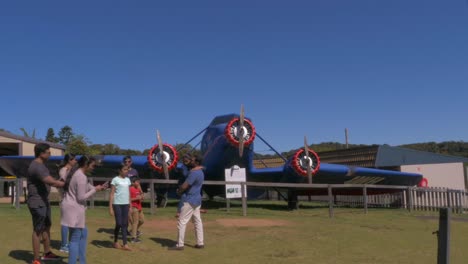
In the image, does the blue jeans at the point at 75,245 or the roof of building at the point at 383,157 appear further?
the roof of building at the point at 383,157

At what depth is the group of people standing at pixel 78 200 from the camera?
19.1 ft

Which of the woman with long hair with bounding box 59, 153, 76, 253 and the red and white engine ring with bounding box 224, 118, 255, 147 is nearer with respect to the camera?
the woman with long hair with bounding box 59, 153, 76, 253

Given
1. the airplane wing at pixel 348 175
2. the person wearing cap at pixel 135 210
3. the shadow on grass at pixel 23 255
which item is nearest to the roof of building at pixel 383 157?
the airplane wing at pixel 348 175

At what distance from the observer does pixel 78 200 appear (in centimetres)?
585

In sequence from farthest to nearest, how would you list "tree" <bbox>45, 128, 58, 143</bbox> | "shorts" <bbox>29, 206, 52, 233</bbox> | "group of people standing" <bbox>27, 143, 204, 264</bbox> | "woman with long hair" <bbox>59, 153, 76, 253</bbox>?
1. "tree" <bbox>45, 128, 58, 143</bbox>
2. "woman with long hair" <bbox>59, 153, 76, 253</bbox>
3. "shorts" <bbox>29, 206, 52, 233</bbox>
4. "group of people standing" <bbox>27, 143, 204, 264</bbox>

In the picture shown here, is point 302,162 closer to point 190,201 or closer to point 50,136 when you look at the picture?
point 190,201

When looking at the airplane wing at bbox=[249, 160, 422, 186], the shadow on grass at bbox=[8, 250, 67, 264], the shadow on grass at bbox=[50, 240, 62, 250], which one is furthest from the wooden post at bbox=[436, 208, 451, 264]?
the airplane wing at bbox=[249, 160, 422, 186]

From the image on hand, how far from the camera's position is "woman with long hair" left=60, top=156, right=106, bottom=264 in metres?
5.73

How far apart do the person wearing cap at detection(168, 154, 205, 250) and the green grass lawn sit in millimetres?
250

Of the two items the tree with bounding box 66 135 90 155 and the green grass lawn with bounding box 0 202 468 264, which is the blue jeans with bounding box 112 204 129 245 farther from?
the tree with bounding box 66 135 90 155

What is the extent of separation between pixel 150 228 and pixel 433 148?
254 ft

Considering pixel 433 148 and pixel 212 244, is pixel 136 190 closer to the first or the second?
pixel 212 244

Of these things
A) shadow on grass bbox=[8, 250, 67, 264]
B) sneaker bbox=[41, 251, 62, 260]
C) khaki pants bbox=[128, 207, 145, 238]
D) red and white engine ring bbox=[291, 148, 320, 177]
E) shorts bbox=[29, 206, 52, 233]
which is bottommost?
shadow on grass bbox=[8, 250, 67, 264]

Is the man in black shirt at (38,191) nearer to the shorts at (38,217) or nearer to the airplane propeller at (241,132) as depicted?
the shorts at (38,217)
